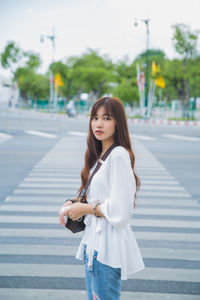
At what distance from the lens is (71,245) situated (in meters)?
5.29

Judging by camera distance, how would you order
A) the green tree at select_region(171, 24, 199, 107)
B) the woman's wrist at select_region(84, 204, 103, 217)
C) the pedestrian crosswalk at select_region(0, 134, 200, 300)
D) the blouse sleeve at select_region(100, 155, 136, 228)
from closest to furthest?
the blouse sleeve at select_region(100, 155, 136, 228) < the woman's wrist at select_region(84, 204, 103, 217) < the pedestrian crosswalk at select_region(0, 134, 200, 300) < the green tree at select_region(171, 24, 199, 107)

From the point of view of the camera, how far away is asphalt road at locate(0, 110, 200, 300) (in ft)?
13.4

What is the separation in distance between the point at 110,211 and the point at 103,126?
1.55ft

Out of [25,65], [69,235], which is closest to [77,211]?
[69,235]

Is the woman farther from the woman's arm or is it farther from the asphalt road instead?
the asphalt road

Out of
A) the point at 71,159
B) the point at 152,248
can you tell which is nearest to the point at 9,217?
the point at 152,248

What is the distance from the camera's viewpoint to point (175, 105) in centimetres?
6856

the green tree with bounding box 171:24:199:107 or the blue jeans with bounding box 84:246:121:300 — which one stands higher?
the green tree with bounding box 171:24:199:107

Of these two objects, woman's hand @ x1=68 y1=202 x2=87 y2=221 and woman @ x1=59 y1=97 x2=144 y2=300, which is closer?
woman @ x1=59 y1=97 x2=144 y2=300

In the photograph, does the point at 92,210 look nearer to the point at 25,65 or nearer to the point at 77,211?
the point at 77,211

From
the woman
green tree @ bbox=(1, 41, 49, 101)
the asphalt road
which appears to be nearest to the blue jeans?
the woman

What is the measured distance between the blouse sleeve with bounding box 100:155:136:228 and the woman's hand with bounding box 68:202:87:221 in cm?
15

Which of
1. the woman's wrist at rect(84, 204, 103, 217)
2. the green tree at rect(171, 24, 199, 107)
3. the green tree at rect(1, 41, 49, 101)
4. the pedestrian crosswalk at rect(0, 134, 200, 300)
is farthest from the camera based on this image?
the green tree at rect(1, 41, 49, 101)

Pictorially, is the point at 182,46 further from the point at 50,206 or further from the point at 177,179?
the point at 50,206
